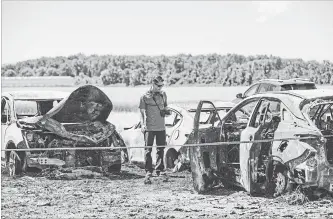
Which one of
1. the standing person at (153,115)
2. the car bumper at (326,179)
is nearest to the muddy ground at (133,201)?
the car bumper at (326,179)

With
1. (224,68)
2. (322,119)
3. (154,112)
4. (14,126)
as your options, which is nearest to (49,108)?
(14,126)

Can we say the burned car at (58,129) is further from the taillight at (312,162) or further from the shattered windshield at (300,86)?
the taillight at (312,162)

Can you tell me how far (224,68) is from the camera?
10461 mm

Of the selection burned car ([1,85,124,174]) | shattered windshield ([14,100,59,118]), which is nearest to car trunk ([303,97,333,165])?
burned car ([1,85,124,174])

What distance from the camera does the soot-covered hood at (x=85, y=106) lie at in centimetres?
941

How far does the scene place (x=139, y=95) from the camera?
10.4 m

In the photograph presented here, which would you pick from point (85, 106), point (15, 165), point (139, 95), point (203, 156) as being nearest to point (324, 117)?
point (203, 156)

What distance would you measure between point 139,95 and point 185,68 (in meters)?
0.97

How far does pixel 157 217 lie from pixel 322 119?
2476mm

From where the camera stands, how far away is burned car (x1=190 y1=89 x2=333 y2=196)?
20.6 ft

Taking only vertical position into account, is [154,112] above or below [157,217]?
above

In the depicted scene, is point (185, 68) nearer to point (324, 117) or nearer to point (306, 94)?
point (324, 117)

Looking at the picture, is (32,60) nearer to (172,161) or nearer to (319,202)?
(172,161)

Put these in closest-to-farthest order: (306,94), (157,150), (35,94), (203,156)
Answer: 1. (306,94)
2. (203,156)
3. (157,150)
4. (35,94)
